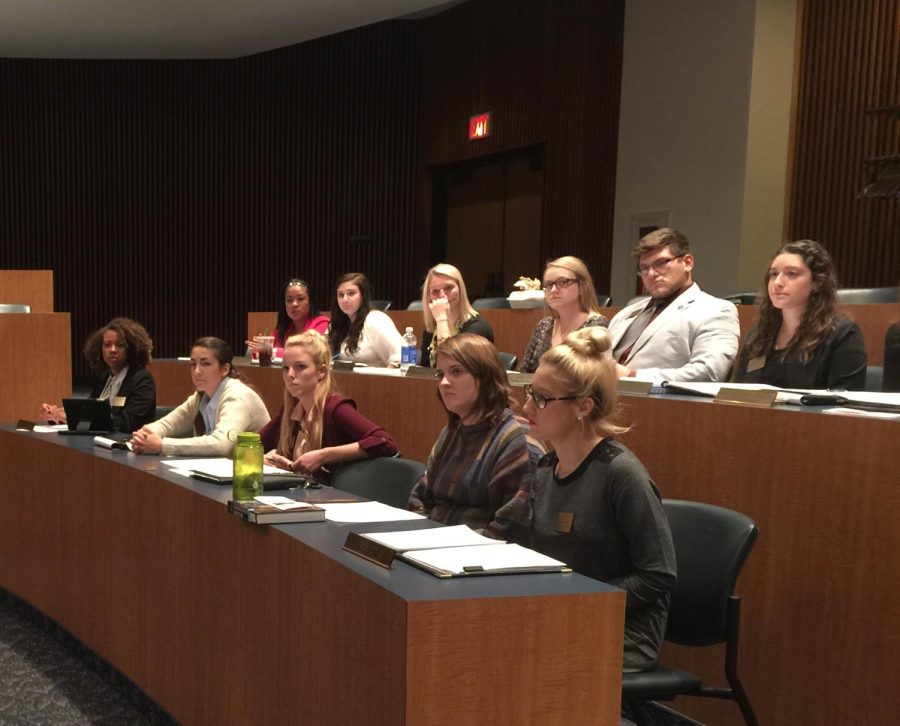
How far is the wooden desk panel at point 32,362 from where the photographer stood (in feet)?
18.3

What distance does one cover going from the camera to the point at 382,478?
2768 mm

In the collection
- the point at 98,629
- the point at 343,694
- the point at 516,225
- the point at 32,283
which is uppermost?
the point at 516,225

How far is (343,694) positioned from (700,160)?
5.70m

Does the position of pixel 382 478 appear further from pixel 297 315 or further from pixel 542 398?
pixel 297 315

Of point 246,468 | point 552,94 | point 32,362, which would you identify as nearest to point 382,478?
point 246,468

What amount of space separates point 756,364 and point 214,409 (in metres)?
1.95

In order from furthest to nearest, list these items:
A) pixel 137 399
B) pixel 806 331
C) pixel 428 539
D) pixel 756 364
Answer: pixel 137 399 < pixel 756 364 < pixel 806 331 < pixel 428 539

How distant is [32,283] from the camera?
6695mm

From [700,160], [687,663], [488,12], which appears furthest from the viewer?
[488,12]

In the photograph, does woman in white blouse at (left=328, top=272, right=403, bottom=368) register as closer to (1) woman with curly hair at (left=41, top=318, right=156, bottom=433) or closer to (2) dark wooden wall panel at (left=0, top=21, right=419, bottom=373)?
(1) woman with curly hair at (left=41, top=318, right=156, bottom=433)

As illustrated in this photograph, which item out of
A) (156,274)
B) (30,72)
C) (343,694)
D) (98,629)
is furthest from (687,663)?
(30,72)

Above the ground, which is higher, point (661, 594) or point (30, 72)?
point (30, 72)

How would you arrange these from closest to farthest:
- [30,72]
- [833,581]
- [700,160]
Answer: [833,581], [700,160], [30,72]

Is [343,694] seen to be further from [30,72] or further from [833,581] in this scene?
[30,72]
